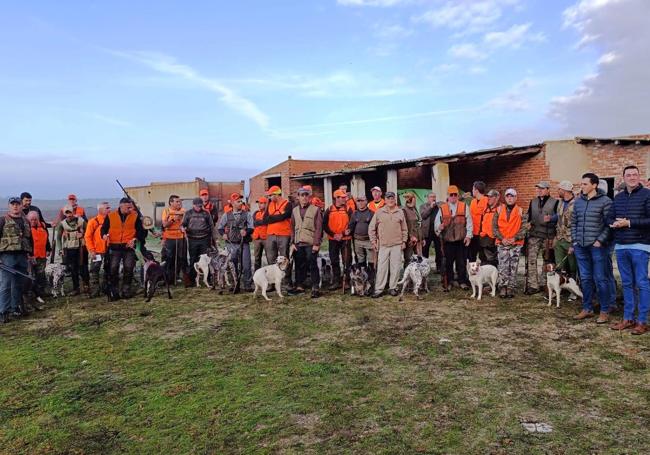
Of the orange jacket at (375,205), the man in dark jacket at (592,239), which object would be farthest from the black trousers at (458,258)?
the man in dark jacket at (592,239)

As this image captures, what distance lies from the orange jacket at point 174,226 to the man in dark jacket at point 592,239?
7150mm

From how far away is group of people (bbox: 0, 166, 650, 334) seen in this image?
6.91 m

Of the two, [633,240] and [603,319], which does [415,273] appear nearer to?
[603,319]

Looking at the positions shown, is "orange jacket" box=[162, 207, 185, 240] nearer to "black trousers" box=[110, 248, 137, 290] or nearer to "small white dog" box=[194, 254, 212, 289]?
"small white dog" box=[194, 254, 212, 289]

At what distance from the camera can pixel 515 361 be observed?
15.3 ft

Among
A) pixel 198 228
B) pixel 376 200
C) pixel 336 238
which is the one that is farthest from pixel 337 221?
pixel 198 228

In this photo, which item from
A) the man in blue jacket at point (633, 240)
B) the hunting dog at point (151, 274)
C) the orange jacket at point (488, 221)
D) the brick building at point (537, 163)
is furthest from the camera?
the brick building at point (537, 163)

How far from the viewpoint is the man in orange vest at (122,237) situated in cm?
808

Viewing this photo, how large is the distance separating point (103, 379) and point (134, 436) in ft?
4.49

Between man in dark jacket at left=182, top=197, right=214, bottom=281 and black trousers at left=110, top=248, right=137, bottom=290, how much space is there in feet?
3.84

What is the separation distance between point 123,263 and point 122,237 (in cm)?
51

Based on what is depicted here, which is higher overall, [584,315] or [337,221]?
[337,221]

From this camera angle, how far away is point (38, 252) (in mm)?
8242

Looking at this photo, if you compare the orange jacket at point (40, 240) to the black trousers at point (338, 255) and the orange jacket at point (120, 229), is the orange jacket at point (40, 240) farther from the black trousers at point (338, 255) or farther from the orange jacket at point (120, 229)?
the black trousers at point (338, 255)
